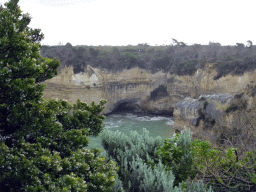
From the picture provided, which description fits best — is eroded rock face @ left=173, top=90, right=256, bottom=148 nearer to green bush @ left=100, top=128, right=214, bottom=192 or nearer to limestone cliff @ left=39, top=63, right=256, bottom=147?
limestone cliff @ left=39, top=63, right=256, bottom=147

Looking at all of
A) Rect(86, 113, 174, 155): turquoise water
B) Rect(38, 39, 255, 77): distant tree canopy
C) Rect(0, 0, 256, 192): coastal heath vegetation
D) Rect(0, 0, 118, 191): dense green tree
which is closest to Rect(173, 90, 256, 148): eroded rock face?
Rect(86, 113, 174, 155): turquoise water

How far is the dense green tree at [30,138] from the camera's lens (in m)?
4.50

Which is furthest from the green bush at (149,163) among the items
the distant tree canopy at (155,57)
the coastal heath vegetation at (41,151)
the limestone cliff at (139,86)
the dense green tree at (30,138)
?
the distant tree canopy at (155,57)

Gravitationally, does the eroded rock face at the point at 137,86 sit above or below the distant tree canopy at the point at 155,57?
below

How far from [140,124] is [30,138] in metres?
22.8

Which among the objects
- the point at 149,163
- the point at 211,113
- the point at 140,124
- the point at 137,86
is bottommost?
the point at 140,124

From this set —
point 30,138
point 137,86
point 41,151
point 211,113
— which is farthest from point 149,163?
point 137,86

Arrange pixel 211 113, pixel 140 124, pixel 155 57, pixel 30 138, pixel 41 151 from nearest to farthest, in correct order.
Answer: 1. pixel 41 151
2. pixel 30 138
3. pixel 211 113
4. pixel 140 124
5. pixel 155 57

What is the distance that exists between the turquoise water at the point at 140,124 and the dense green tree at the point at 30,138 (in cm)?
1656

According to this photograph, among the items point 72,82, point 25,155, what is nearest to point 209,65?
point 72,82

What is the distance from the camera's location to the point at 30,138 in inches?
227

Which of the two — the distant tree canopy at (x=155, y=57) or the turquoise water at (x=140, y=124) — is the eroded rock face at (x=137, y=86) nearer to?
the distant tree canopy at (x=155, y=57)

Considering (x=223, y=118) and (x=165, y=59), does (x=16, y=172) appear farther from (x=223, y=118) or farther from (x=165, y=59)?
(x=165, y=59)

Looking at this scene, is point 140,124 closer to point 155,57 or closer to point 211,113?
point 211,113
